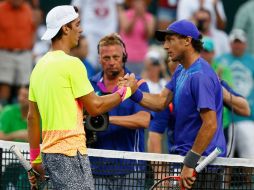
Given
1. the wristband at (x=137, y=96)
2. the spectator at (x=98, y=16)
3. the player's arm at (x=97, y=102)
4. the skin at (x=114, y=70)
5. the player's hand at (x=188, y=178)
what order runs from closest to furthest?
the player's arm at (x=97, y=102), the player's hand at (x=188, y=178), the wristband at (x=137, y=96), the skin at (x=114, y=70), the spectator at (x=98, y=16)

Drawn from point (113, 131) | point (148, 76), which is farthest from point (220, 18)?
point (113, 131)

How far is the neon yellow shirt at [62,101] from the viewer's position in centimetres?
770

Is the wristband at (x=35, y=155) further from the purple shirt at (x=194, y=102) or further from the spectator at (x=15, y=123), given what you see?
the spectator at (x=15, y=123)

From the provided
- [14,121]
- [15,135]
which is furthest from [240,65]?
[15,135]

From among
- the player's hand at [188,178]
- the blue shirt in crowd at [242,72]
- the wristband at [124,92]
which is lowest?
the player's hand at [188,178]

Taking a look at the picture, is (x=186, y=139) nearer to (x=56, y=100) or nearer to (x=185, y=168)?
(x=185, y=168)

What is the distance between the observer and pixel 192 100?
8516 millimetres

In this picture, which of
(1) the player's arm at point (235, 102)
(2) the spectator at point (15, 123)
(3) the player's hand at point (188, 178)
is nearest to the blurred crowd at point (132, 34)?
(2) the spectator at point (15, 123)

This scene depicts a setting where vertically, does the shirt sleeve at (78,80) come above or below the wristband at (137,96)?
below

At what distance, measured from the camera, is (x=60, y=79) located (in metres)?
7.70

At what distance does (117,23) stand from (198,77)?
7482mm

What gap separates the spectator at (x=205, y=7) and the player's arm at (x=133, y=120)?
6.32 metres

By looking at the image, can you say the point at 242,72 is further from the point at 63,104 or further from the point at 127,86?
the point at 63,104

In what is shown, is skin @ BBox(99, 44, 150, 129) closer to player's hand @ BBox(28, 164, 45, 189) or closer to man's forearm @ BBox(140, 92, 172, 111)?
man's forearm @ BBox(140, 92, 172, 111)
